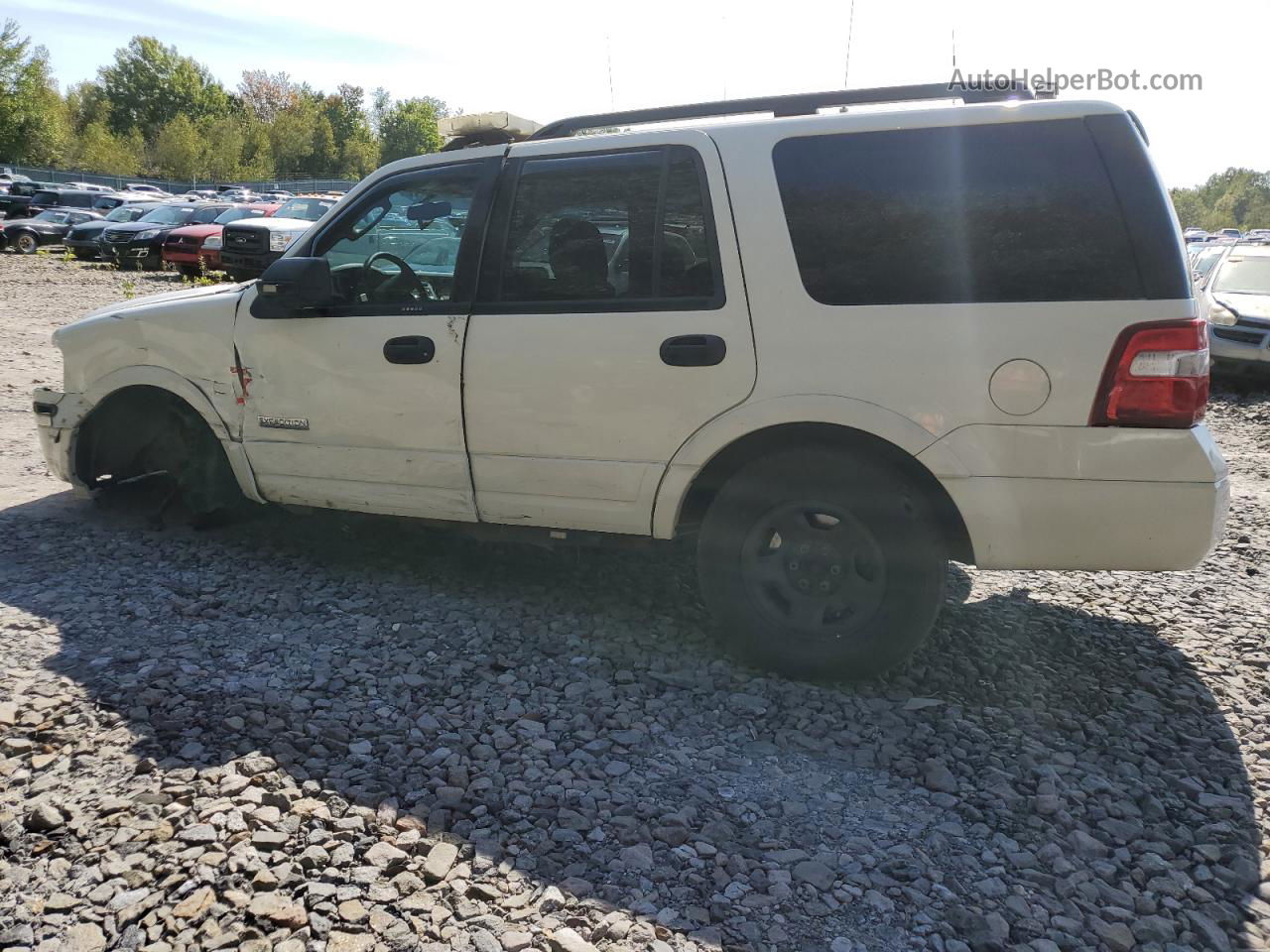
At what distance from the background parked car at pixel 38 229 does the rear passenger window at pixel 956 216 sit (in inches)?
1231

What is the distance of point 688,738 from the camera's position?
11.4 ft

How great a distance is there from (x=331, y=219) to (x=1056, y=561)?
3361 millimetres

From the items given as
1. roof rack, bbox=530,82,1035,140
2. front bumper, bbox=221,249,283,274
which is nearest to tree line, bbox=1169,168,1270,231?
front bumper, bbox=221,249,283,274

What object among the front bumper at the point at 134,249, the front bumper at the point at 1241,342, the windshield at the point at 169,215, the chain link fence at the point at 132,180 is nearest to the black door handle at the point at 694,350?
the front bumper at the point at 1241,342

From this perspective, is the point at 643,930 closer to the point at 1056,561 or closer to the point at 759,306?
the point at 1056,561

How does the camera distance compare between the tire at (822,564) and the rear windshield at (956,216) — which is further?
the tire at (822,564)

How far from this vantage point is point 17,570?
4.72 meters

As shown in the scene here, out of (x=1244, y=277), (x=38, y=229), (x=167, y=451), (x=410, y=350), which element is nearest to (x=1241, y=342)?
(x=1244, y=277)

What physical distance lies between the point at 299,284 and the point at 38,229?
3046 centimetres

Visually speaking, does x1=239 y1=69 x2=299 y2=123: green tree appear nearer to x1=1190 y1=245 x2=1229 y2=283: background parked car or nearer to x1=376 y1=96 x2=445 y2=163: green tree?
x1=376 y1=96 x2=445 y2=163: green tree

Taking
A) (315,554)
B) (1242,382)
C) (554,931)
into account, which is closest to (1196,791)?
(554,931)

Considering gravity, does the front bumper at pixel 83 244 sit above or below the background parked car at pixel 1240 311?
above

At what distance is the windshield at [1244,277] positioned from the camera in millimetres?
12109

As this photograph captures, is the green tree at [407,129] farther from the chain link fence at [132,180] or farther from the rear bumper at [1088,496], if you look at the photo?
the rear bumper at [1088,496]
